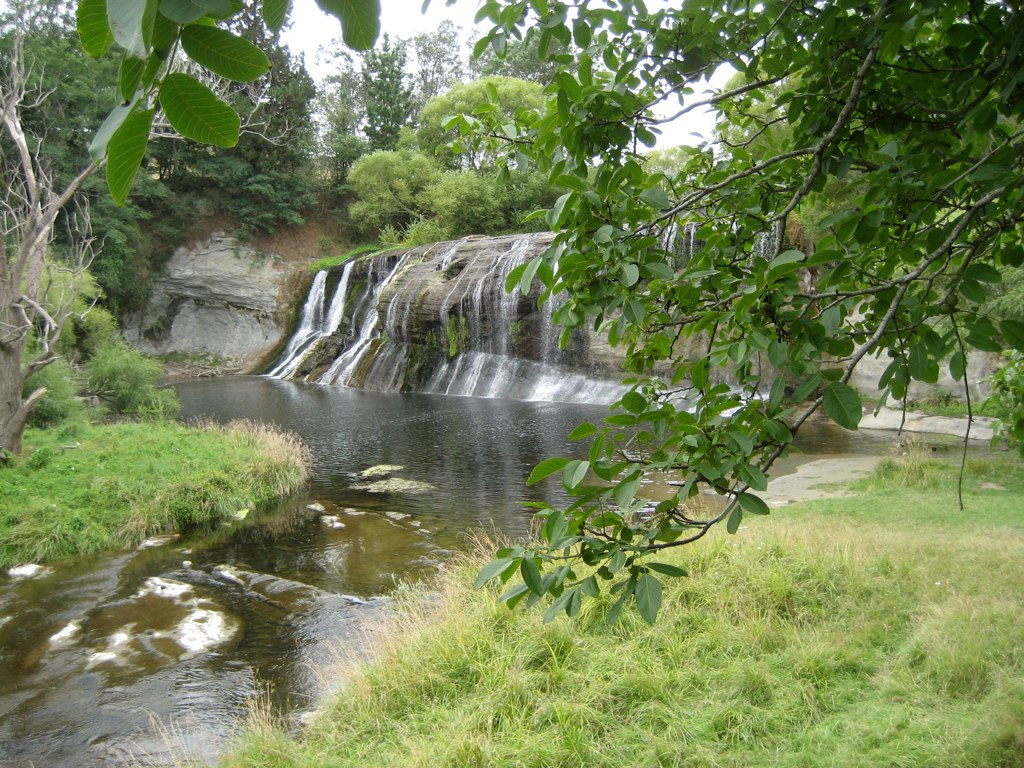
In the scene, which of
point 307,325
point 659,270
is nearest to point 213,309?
point 307,325

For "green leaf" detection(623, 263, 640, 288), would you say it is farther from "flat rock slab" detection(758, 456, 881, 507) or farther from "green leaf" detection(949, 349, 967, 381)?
"flat rock slab" detection(758, 456, 881, 507)

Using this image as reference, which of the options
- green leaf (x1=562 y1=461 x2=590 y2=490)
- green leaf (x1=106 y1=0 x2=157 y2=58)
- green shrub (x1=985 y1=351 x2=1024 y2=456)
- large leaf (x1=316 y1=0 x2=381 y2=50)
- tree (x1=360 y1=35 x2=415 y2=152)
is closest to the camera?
green leaf (x1=106 y1=0 x2=157 y2=58)

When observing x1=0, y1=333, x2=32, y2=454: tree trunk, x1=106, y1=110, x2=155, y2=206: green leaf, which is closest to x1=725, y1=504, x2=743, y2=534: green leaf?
x1=106, y1=110, x2=155, y2=206: green leaf

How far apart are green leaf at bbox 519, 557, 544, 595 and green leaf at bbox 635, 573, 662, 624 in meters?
0.23

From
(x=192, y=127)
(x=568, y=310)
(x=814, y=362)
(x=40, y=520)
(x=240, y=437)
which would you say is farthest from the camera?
(x=240, y=437)

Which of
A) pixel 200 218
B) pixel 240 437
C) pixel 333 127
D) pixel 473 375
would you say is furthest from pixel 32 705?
pixel 333 127

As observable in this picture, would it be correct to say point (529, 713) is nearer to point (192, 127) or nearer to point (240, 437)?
point (192, 127)

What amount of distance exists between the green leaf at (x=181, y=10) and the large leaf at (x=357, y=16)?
0.20m

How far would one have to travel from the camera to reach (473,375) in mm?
25328

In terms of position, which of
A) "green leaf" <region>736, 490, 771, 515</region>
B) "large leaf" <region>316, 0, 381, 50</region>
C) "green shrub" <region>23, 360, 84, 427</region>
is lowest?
"green shrub" <region>23, 360, 84, 427</region>

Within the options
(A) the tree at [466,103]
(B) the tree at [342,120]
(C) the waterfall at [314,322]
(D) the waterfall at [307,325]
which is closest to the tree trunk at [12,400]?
(C) the waterfall at [314,322]

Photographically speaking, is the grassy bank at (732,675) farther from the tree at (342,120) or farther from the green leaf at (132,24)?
the tree at (342,120)

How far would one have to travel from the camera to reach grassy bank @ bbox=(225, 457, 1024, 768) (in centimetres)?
374

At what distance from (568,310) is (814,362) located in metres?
0.73
